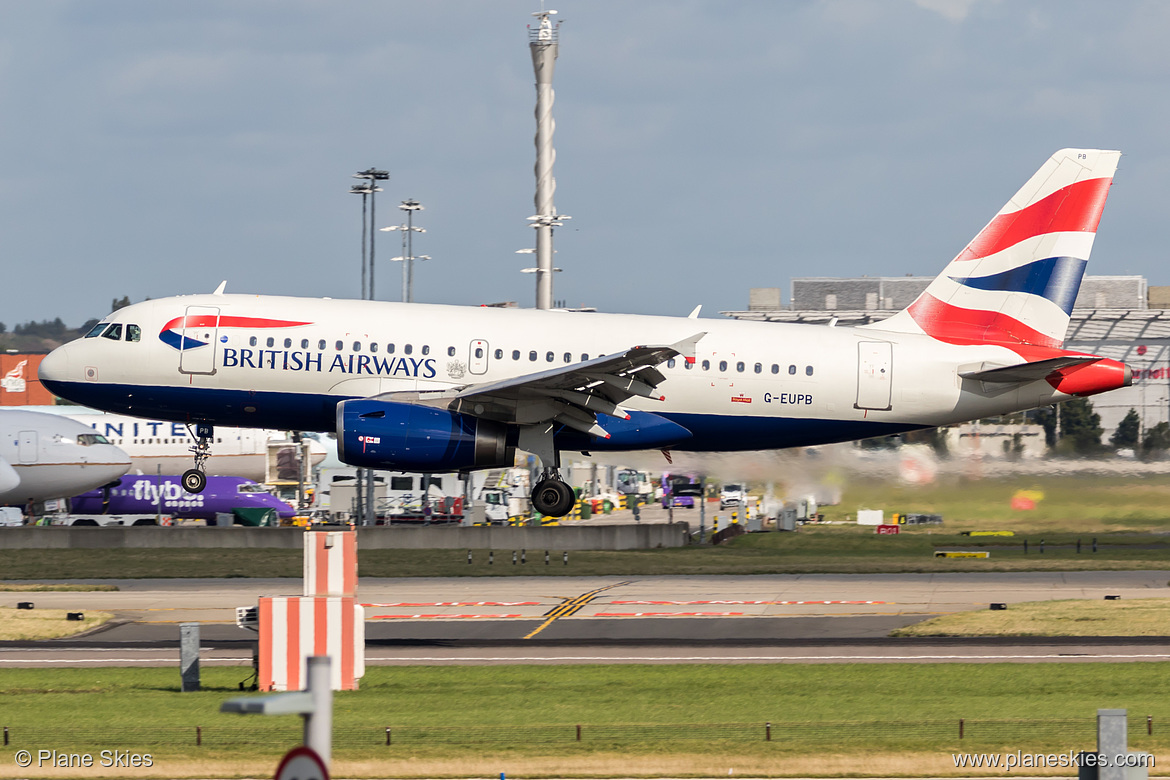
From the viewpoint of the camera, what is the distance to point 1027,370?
1380 inches

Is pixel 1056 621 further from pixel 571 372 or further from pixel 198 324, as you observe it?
pixel 198 324

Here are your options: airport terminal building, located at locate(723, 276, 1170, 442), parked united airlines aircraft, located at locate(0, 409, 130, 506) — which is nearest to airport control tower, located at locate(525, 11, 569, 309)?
airport terminal building, located at locate(723, 276, 1170, 442)

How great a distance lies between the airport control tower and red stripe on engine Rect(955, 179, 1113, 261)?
52.6m

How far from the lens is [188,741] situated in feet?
58.6

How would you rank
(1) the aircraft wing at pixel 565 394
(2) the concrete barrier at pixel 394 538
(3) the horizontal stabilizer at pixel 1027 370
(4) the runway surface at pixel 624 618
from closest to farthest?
(4) the runway surface at pixel 624 618, (1) the aircraft wing at pixel 565 394, (3) the horizontal stabilizer at pixel 1027 370, (2) the concrete barrier at pixel 394 538

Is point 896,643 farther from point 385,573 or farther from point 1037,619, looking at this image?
point 385,573

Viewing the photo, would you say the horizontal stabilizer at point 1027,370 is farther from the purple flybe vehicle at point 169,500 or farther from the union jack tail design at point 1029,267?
the purple flybe vehicle at point 169,500

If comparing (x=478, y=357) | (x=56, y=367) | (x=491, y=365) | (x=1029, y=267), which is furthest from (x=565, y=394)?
(x=1029, y=267)

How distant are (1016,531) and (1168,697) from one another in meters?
30.0

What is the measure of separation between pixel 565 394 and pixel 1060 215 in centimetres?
1534

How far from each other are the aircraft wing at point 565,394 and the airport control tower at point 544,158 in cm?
5538

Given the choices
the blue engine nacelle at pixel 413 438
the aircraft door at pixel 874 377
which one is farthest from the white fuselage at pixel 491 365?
the blue engine nacelle at pixel 413 438

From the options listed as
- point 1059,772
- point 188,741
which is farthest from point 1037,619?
point 188,741

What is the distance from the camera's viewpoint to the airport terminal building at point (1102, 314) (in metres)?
110
